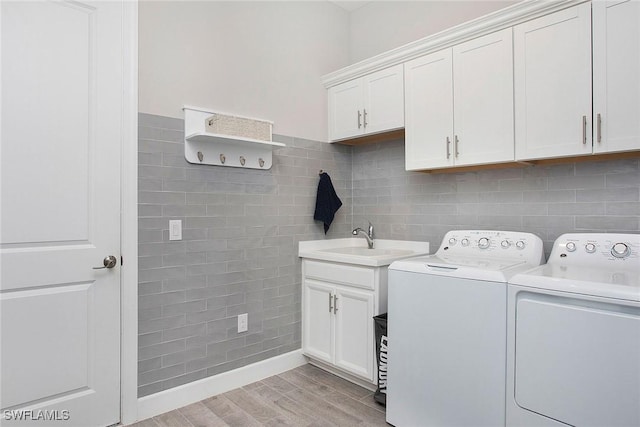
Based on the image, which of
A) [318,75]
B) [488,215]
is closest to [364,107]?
[318,75]

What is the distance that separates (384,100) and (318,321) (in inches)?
67.7

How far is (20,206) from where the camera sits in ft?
6.09

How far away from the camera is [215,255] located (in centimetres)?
252

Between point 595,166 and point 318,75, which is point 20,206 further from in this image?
point 595,166

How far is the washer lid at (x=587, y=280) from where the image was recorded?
144 centimetres

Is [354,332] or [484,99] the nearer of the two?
[484,99]

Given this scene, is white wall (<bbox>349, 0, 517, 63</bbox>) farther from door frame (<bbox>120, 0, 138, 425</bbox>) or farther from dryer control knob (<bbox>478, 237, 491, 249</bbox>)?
door frame (<bbox>120, 0, 138, 425</bbox>)

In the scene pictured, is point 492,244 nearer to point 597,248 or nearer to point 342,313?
point 597,248

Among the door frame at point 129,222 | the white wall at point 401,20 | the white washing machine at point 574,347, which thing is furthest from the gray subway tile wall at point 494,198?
the door frame at point 129,222

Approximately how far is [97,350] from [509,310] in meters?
2.12

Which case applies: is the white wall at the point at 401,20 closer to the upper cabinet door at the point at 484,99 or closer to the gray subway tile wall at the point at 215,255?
the upper cabinet door at the point at 484,99

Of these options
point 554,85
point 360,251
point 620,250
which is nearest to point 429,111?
point 554,85

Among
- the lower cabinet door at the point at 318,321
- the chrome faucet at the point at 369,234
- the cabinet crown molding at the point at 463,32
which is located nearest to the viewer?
the cabinet crown molding at the point at 463,32

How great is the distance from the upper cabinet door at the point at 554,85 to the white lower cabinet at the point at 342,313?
1182 millimetres
